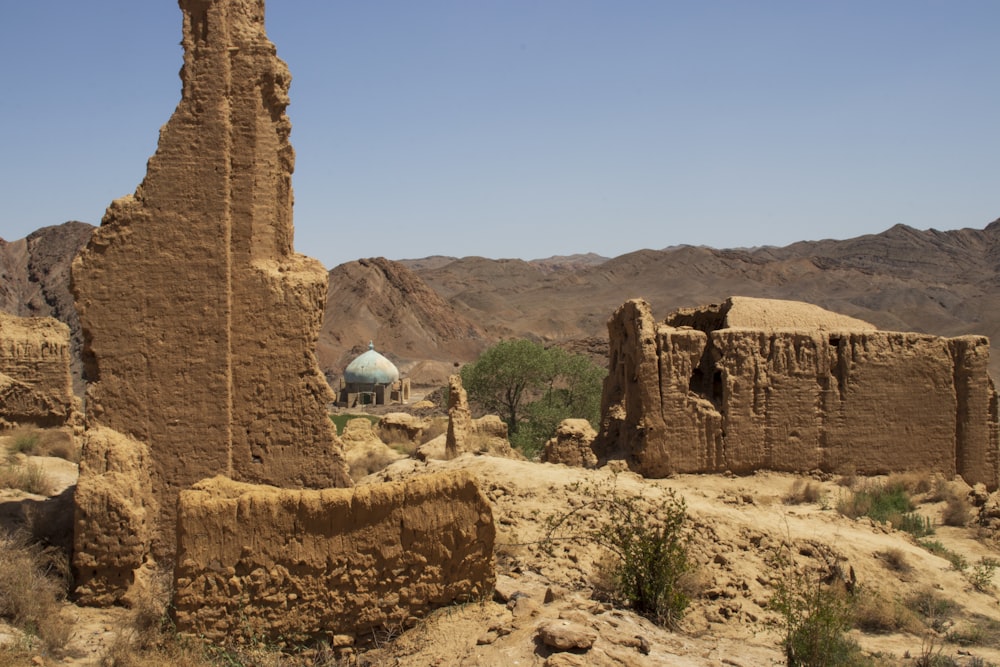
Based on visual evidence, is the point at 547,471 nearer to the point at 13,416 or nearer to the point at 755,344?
the point at 755,344

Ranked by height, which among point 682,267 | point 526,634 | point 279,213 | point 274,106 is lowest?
point 526,634

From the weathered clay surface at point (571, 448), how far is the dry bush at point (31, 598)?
7.92m

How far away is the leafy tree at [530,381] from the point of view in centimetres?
2362

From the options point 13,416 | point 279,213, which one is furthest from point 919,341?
point 13,416

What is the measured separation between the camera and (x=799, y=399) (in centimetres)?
1376

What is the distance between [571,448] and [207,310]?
7.04 metres

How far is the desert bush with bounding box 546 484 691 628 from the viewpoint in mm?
7930

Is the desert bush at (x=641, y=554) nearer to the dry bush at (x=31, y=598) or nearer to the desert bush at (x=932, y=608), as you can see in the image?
the desert bush at (x=932, y=608)

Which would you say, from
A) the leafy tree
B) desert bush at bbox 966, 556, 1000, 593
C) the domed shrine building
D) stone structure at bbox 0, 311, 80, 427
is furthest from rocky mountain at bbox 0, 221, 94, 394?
desert bush at bbox 966, 556, 1000, 593

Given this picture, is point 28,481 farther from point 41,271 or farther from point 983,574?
point 41,271

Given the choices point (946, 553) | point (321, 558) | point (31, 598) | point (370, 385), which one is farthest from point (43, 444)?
point (370, 385)

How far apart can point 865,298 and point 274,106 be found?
76194 mm

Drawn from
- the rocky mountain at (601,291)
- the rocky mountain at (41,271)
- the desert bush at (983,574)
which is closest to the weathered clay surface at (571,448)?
the desert bush at (983,574)

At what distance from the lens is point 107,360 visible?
8766 mm
